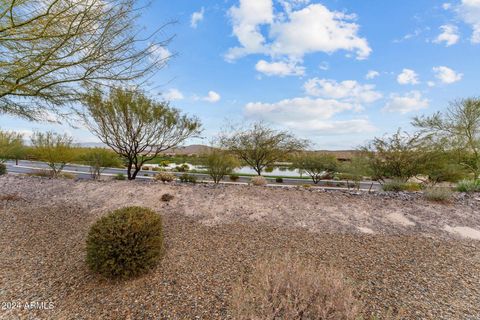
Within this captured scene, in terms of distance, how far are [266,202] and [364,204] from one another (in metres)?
3.36

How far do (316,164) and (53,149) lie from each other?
24.5 m

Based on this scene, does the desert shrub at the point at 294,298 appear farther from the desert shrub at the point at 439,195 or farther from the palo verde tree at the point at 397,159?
the palo verde tree at the point at 397,159

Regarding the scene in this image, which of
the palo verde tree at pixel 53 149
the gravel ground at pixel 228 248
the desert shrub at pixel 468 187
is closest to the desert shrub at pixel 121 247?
the gravel ground at pixel 228 248

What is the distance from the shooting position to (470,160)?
58.9 feet

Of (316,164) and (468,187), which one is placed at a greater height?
(316,164)

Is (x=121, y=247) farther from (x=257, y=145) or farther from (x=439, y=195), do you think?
(x=257, y=145)

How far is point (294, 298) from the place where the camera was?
9.70ft

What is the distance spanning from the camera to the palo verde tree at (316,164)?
25.6 metres

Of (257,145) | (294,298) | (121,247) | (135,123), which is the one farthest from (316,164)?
(121,247)

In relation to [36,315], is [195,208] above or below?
above

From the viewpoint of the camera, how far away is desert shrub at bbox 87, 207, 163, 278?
358 centimetres

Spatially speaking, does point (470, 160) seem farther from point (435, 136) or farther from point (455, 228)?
point (455, 228)

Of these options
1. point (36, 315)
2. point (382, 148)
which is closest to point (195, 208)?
point (36, 315)

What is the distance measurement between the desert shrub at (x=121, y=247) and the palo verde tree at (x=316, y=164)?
949 inches
